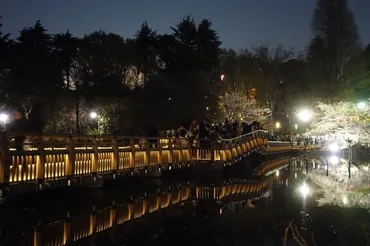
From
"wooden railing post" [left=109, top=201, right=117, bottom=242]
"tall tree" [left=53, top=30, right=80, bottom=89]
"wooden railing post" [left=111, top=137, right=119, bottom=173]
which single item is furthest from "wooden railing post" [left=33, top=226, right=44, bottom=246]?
"tall tree" [left=53, top=30, right=80, bottom=89]

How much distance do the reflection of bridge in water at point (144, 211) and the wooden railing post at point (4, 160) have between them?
1.82 m

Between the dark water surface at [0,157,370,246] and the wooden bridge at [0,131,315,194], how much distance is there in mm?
1262

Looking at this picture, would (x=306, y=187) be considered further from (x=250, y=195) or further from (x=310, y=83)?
(x=310, y=83)

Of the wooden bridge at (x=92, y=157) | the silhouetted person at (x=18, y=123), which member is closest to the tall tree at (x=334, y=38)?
the wooden bridge at (x=92, y=157)

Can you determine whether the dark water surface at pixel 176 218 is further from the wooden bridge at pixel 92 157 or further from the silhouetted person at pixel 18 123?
the silhouetted person at pixel 18 123

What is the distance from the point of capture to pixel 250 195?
22.2 meters

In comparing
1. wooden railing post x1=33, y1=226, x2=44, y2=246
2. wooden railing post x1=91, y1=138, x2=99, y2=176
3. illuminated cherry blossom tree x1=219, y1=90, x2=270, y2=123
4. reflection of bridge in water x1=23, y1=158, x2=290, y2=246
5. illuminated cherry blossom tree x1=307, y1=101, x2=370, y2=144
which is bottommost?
wooden railing post x1=33, y1=226, x2=44, y2=246

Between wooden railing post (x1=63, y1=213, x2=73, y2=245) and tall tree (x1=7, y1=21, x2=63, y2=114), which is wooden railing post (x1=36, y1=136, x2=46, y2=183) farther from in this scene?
tall tree (x1=7, y1=21, x2=63, y2=114)

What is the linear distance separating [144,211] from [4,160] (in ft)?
18.7

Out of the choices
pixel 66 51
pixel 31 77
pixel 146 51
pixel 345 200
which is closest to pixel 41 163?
pixel 345 200

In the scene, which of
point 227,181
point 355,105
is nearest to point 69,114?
point 227,181

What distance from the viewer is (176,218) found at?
53.2ft

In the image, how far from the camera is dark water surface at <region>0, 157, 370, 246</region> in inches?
517

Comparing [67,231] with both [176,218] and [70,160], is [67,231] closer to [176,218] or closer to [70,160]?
[70,160]
